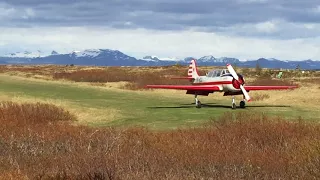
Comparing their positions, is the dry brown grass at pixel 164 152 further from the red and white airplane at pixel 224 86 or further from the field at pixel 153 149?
the red and white airplane at pixel 224 86

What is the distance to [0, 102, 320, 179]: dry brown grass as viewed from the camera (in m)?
12.1

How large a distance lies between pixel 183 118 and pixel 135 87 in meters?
27.7

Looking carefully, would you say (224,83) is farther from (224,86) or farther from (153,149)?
(153,149)

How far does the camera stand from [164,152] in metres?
15.1

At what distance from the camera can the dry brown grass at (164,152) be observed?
12.1 meters

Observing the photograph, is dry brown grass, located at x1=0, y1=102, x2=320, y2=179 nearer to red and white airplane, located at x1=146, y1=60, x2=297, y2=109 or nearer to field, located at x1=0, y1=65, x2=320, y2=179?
field, located at x1=0, y1=65, x2=320, y2=179

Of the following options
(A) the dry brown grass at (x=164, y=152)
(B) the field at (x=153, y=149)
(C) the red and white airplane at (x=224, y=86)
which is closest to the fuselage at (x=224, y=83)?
(C) the red and white airplane at (x=224, y=86)

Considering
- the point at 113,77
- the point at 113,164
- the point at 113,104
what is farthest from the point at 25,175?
the point at 113,77

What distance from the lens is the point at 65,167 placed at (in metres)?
12.7

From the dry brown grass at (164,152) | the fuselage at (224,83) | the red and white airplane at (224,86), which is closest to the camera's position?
the dry brown grass at (164,152)

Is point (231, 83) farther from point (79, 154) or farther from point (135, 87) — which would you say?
point (135, 87)

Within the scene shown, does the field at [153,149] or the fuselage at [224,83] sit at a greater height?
the fuselage at [224,83]

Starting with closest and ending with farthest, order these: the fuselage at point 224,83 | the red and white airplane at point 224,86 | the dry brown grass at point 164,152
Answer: the dry brown grass at point 164,152, the red and white airplane at point 224,86, the fuselage at point 224,83

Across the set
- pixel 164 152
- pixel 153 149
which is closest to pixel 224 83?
pixel 153 149
